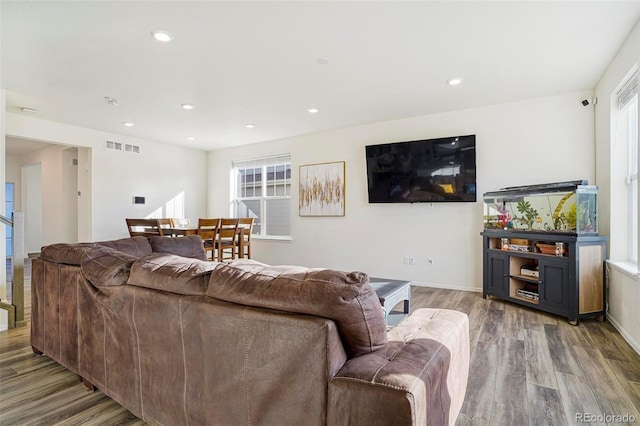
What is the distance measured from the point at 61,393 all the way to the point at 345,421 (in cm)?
191

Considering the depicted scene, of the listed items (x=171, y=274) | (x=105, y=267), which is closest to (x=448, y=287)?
(x=171, y=274)

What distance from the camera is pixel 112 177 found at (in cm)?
566

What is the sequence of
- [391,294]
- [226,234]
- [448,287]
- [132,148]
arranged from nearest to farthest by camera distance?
1. [391,294]
2. [448,287]
3. [226,234]
4. [132,148]

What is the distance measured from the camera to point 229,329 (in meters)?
1.24

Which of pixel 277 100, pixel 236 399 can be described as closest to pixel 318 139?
pixel 277 100

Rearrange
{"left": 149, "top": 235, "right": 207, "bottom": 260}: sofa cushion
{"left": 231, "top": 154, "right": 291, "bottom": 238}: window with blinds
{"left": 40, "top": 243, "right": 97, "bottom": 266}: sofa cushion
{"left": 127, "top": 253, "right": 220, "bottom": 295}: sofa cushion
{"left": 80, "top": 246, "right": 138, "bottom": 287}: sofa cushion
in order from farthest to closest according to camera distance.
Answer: {"left": 231, "top": 154, "right": 291, "bottom": 238}: window with blinds, {"left": 149, "top": 235, "right": 207, "bottom": 260}: sofa cushion, {"left": 40, "top": 243, "right": 97, "bottom": 266}: sofa cushion, {"left": 80, "top": 246, "right": 138, "bottom": 287}: sofa cushion, {"left": 127, "top": 253, "right": 220, "bottom": 295}: sofa cushion

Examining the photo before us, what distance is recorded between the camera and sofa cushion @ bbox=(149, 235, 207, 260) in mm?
2850

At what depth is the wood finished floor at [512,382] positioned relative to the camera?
171 cm

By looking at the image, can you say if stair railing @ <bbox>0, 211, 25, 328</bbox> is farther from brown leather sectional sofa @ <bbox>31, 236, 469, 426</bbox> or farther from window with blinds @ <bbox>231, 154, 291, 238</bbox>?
window with blinds @ <bbox>231, 154, 291, 238</bbox>

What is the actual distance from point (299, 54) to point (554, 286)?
3.27 m

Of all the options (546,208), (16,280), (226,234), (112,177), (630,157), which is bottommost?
(16,280)

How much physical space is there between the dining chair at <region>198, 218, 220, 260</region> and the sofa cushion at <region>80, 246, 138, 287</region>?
9.42 ft

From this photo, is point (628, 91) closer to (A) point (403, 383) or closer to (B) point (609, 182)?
(B) point (609, 182)

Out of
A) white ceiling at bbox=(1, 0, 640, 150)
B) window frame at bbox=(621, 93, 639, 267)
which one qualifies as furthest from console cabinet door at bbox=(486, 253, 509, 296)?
white ceiling at bbox=(1, 0, 640, 150)
